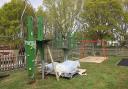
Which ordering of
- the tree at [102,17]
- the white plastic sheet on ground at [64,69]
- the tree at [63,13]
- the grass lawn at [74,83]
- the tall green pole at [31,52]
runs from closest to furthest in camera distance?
the grass lawn at [74,83], the tall green pole at [31,52], the white plastic sheet on ground at [64,69], the tree at [102,17], the tree at [63,13]

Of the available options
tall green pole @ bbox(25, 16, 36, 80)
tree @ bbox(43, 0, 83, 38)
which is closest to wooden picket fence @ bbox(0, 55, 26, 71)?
tall green pole @ bbox(25, 16, 36, 80)

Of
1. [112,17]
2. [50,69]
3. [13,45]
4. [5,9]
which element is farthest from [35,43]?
[5,9]

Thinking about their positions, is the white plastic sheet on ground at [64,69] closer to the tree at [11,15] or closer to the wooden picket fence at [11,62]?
the wooden picket fence at [11,62]

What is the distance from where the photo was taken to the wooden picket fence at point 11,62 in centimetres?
1302

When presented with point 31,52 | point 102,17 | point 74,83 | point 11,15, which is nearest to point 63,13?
point 102,17

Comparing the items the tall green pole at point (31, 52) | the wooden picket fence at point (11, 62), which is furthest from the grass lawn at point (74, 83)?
the wooden picket fence at point (11, 62)

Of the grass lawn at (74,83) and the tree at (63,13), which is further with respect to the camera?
the tree at (63,13)

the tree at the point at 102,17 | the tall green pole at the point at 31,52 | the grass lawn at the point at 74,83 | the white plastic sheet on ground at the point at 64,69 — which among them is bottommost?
the grass lawn at the point at 74,83

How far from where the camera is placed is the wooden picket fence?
13019 millimetres

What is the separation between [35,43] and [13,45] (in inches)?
336

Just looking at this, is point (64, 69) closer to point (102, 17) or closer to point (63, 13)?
point (102, 17)

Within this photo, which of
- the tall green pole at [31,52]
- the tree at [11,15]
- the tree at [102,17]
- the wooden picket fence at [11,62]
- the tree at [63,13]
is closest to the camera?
the tall green pole at [31,52]

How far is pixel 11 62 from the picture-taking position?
13.6 metres

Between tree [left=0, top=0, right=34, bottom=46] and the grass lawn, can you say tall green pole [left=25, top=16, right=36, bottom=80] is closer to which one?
the grass lawn
